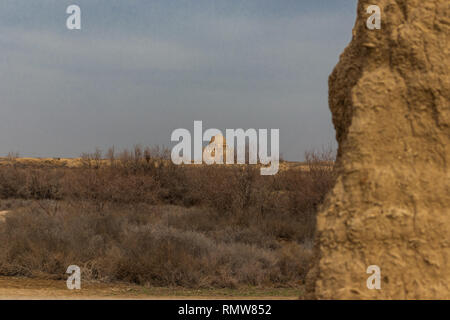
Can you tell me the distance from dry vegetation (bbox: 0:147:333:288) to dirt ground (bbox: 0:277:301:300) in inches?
16.8

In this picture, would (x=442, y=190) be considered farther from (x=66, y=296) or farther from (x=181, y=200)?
(x=181, y=200)

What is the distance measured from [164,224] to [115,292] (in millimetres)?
5863

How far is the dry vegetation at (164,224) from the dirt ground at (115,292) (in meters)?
0.43

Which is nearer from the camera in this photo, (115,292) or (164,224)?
(115,292)

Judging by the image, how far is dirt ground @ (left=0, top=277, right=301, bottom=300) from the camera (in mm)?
8047

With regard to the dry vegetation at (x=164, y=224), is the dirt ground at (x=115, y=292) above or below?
below

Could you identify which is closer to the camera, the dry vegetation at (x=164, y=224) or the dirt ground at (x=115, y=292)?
the dirt ground at (x=115, y=292)

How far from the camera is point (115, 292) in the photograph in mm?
8820

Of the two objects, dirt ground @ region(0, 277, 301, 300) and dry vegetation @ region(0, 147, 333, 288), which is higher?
dry vegetation @ region(0, 147, 333, 288)

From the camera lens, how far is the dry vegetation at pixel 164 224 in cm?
1009

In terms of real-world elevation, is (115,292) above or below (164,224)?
below

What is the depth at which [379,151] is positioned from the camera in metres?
3.24

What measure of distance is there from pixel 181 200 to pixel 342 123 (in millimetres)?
18768
